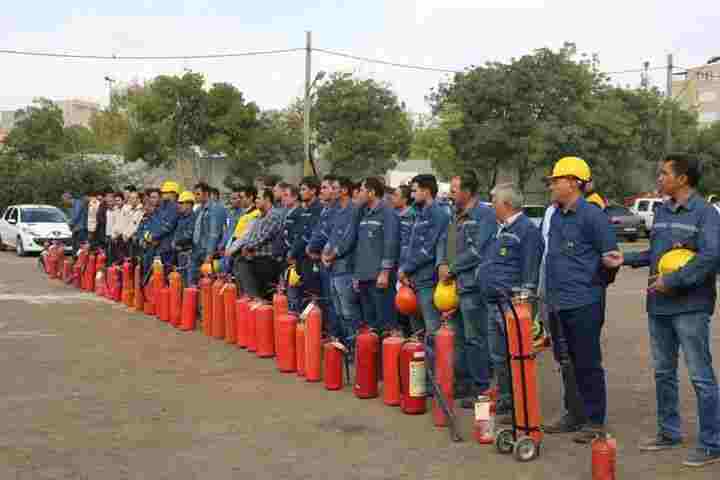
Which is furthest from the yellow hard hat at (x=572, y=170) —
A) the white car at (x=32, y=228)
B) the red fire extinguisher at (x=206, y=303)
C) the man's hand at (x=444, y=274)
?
the white car at (x=32, y=228)

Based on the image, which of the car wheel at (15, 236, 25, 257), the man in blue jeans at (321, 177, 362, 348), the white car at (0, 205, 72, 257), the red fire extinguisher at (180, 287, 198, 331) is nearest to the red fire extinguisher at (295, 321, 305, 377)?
the man in blue jeans at (321, 177, 362, 348)

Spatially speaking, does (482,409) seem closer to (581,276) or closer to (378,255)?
(581,276)

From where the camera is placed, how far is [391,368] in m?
7.88

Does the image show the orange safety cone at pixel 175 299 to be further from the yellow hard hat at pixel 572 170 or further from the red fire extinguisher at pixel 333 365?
the yellow hard hat at pixel 572 170

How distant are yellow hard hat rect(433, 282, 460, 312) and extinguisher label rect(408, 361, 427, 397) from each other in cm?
61

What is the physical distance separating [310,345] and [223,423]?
1847 mm

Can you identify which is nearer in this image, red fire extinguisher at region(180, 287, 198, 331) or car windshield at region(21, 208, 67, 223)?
red fire extinguisher at region(180, 287, 198, 331)

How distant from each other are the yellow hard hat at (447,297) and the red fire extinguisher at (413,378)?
45cm

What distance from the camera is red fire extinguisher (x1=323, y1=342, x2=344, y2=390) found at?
8.59 metres

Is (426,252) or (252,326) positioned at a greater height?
(426,252)

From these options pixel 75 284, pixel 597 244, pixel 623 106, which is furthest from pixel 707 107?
pixel 597 244

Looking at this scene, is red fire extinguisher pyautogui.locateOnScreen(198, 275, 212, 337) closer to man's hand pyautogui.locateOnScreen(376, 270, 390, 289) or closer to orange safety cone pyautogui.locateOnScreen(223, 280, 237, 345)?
orange safety cone pyautogui.locateOnScreen(223, 280, 237, 345)

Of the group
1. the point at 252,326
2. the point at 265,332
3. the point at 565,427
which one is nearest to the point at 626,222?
the point at 252,326

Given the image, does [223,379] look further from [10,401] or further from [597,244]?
[597,244]
